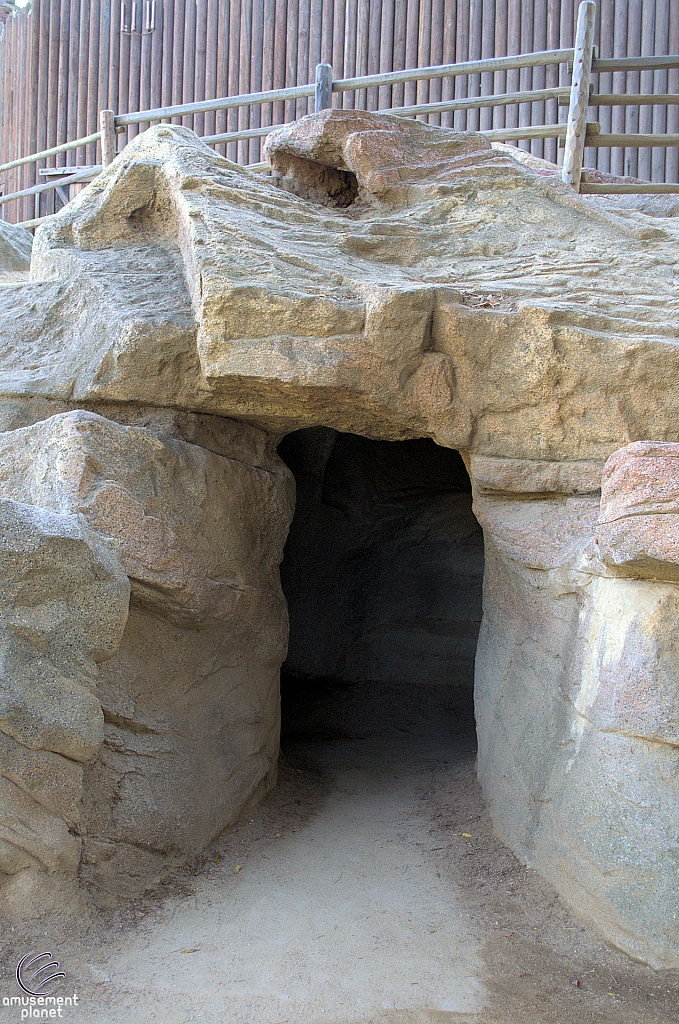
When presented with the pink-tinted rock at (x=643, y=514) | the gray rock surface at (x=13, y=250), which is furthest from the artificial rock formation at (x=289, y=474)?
the gray rock surface at (x=13, y=250)

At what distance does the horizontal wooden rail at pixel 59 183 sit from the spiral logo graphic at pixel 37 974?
24.1 feet

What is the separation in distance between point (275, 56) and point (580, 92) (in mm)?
4109

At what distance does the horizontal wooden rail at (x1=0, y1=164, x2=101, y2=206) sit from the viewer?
28.1ft

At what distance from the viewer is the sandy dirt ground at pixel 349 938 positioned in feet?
9.36

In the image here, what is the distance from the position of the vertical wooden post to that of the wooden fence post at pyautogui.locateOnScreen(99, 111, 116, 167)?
169 inches

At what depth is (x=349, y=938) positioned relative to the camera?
10.8 ft

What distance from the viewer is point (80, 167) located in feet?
31.2

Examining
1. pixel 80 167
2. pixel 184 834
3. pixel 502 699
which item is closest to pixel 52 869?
pixel 184 834

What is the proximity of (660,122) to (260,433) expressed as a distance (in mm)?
6534

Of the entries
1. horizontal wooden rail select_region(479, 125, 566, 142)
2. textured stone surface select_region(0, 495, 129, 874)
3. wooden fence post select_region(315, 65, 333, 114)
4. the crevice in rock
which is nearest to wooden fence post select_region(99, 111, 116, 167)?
wooden fence post select_region(315, 65, 333, 114)

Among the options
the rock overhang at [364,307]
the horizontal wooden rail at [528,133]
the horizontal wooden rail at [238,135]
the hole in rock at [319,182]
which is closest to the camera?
the rock overhang at [364,307]

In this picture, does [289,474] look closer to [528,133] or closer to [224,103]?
[528,133]

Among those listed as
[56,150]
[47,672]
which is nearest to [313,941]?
[47,672]

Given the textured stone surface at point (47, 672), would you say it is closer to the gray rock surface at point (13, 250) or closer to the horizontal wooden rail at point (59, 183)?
the gray rock surface at point (13, 250)
